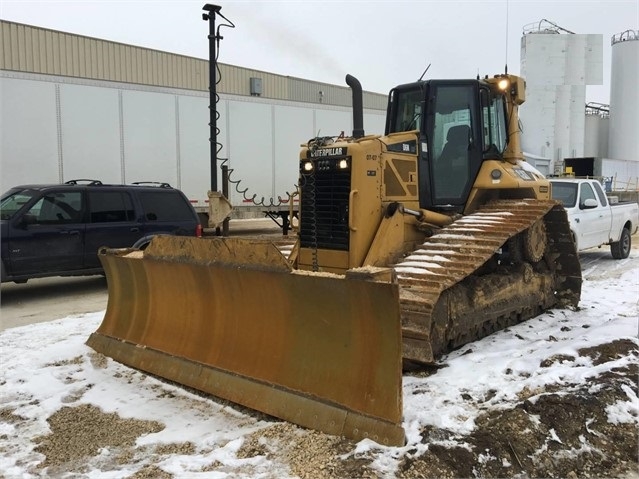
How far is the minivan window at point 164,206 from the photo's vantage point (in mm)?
9961

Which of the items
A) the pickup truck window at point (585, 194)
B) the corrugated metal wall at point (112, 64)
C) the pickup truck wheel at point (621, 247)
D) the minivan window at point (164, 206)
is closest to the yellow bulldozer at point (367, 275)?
the pickup truck window at point (585, 194)

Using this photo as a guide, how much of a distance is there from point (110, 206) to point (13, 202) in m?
1.46

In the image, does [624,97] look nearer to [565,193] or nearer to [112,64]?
[565,193]

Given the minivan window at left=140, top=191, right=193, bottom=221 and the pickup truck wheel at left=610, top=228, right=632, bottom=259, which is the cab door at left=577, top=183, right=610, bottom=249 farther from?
the minivan window at left=140, top=191, right=193, bottom=221

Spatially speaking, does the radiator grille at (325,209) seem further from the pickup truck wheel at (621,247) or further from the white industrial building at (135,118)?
the pickup truck wheel at (621,247)

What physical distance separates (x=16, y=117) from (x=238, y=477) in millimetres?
10749

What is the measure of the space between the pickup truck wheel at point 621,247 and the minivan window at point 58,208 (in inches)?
432

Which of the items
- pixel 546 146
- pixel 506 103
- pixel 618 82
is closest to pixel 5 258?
pixel 506 103

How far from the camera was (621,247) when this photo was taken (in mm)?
12375

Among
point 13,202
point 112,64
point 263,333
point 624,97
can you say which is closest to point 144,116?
point 112,64

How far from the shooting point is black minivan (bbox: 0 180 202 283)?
8.34 meters

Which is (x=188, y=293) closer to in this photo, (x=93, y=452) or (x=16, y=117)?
(x=93, y=452)

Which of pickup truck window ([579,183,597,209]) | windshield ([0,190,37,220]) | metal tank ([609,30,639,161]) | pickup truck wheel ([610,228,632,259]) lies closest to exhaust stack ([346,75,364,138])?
windshield ([0,190,37,220])

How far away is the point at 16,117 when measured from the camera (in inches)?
447
